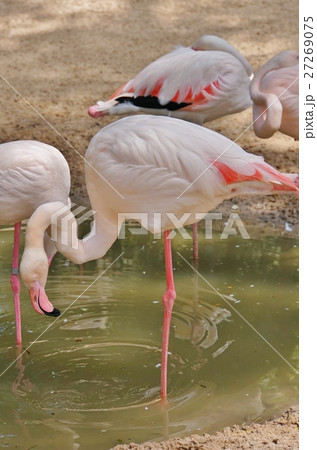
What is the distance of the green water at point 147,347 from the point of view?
3.52 m

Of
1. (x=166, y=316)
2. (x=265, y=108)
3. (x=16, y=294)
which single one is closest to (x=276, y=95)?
(x=265, y=108)

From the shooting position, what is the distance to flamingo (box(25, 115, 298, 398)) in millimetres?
3721

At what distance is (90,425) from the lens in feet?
11.3

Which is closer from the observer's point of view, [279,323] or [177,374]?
[177,374]

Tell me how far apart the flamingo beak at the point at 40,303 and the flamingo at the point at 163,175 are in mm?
100

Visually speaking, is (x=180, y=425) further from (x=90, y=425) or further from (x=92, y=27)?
(x=92, y=27)

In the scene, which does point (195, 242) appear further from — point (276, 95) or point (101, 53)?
point (101, 53)

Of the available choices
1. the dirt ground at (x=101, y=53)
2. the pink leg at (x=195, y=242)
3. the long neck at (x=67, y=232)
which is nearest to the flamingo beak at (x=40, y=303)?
the long neck at (x=67, y=232)

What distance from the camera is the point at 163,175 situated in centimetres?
377

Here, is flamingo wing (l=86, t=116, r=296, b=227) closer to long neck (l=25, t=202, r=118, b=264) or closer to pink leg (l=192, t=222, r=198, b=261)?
long neck (l=25, t=202, r=118, b=264)

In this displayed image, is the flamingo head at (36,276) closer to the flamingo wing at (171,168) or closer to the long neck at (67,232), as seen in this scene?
the long neck at (67,232)

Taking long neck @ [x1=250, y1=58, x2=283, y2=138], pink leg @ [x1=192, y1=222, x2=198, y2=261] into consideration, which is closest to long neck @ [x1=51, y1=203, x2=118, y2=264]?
pink leg @ [x1=192, y1=222, x2=198, y2=261]

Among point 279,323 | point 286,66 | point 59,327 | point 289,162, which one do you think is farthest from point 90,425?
point 289,162

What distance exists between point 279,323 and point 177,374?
2.44 feet
